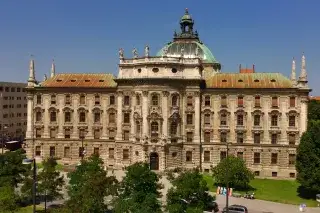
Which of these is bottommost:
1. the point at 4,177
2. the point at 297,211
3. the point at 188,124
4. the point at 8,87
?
the point at 297,211

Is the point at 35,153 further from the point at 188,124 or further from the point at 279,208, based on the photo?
the point at 279,208

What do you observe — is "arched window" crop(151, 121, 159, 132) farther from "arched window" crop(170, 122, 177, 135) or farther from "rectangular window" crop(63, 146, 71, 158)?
"rectangular window" crop(63, 146, 71, 158)

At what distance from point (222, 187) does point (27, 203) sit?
1212 inches

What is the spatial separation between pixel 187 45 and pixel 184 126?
20.5 meters

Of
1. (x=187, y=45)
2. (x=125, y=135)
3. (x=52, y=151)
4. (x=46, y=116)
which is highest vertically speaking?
(x=187, y=45)

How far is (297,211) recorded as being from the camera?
184 feet

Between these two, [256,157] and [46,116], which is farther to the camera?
[46,116]

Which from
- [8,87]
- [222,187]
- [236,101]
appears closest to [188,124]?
[236,101]

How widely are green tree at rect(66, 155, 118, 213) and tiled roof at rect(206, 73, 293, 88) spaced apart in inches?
1407

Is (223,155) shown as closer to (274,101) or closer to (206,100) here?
(206,100)

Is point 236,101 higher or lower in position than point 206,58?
lower

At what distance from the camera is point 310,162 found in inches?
2506

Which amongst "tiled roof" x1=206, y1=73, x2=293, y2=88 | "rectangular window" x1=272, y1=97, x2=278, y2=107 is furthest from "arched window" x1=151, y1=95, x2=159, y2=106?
"rectangular window" x1=272, y1=97, x2=278, y2=107

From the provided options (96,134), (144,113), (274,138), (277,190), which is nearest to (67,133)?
(96,134)
